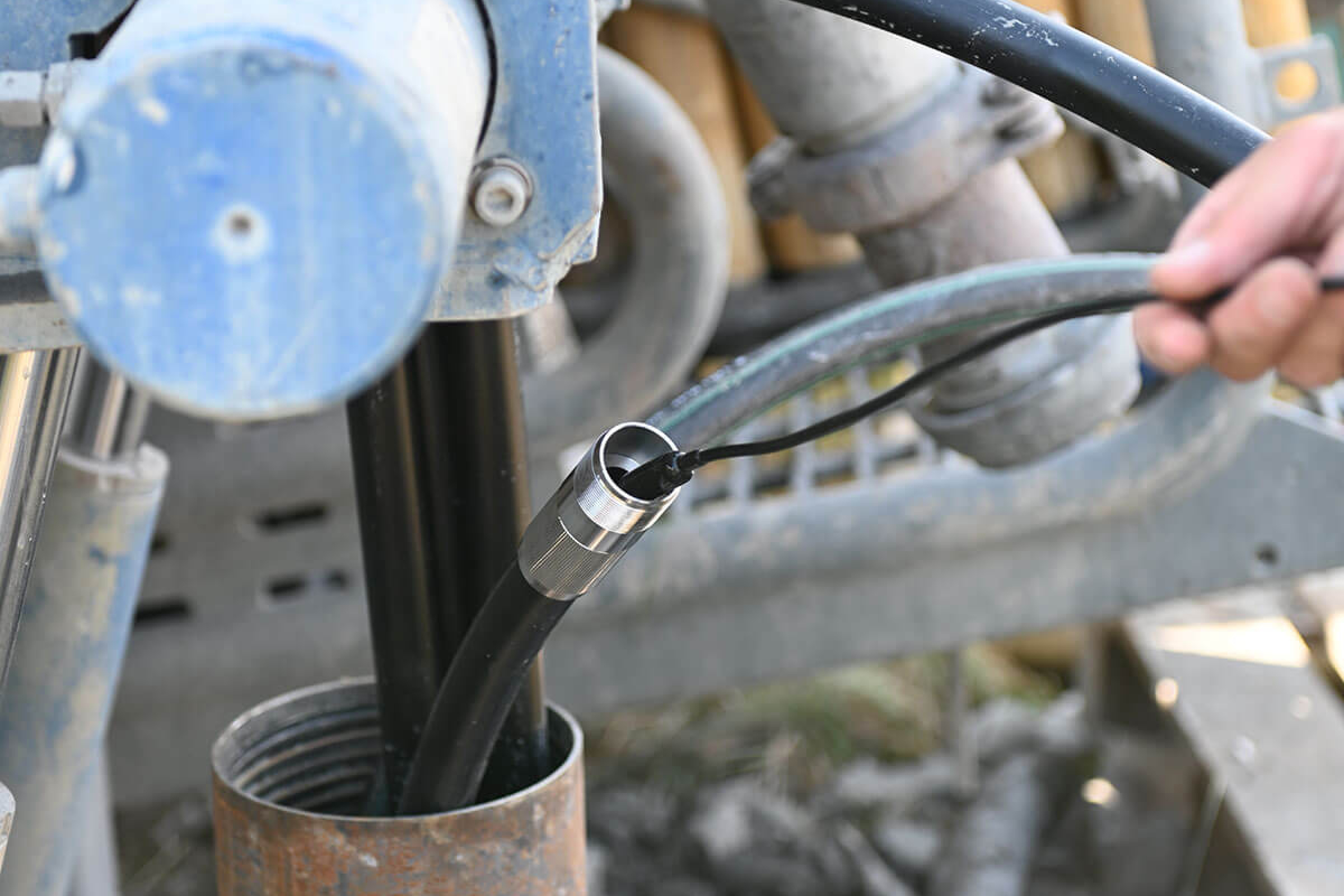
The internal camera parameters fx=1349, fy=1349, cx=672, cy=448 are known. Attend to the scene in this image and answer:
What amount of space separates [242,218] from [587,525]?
189mm

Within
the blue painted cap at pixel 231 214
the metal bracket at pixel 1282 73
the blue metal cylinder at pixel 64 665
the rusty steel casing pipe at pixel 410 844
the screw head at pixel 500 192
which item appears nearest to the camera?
the blue painted cap at pixel 231 214

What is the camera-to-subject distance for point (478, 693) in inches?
18.6

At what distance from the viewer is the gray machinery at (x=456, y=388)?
0.26m

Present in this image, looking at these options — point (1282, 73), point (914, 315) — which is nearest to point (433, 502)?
point (914, 315)

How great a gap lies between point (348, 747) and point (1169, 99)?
1.41 feet

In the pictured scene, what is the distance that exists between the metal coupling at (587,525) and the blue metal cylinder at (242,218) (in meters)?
0.17

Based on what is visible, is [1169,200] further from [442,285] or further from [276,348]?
[276,348]

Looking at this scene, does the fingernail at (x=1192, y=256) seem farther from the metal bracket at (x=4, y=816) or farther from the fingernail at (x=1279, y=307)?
the metal bracket at (x=4, y=816)

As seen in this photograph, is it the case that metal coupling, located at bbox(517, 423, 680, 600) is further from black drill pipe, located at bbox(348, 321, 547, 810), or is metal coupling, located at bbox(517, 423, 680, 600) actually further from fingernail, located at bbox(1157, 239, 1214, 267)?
fingernail, located at bbox(1157, 239, 1214, 267)

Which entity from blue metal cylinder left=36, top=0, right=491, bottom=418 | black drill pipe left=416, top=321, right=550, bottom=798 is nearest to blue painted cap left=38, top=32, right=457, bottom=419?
blue metal cylinder left=36, top=0, right=491, bottom=418

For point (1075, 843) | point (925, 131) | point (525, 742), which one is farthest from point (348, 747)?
point (1075, 843)

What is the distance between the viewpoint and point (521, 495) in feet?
1.73

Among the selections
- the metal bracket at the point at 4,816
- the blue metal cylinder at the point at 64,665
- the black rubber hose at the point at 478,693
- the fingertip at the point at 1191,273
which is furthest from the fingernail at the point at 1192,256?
the blue metal cylinder at the point at 64,665

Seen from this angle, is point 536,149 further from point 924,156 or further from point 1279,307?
point 924,156
